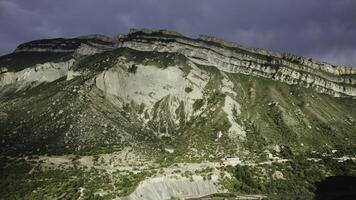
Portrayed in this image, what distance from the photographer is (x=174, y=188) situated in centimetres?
14988

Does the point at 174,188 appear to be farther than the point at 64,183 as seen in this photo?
Yes

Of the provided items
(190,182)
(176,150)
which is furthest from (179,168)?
(176,150)

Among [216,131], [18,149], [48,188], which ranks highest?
[216,131]

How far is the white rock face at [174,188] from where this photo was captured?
14038 centimetres

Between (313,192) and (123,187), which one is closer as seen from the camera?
(123,187)

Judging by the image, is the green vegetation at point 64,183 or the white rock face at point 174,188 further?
the white rock face at point 174,188

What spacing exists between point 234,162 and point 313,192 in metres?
27.2

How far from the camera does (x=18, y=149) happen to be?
15200 centimetres

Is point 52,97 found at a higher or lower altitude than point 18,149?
higher

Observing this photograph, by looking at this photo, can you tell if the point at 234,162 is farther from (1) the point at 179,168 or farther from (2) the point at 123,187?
(2) the point at 123,187

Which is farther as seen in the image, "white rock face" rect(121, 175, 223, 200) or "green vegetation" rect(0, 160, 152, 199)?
"white rock face" rect(121, 175, 223, 200)

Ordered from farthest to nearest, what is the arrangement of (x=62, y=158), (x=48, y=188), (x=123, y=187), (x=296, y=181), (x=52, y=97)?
(x=52, y=97), (x=296, y=181), (x=62, y=158), (x=123, y=187), (x=48, y=188)

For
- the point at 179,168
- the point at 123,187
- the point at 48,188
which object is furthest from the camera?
the point at 179,168

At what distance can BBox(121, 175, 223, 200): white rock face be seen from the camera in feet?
461
